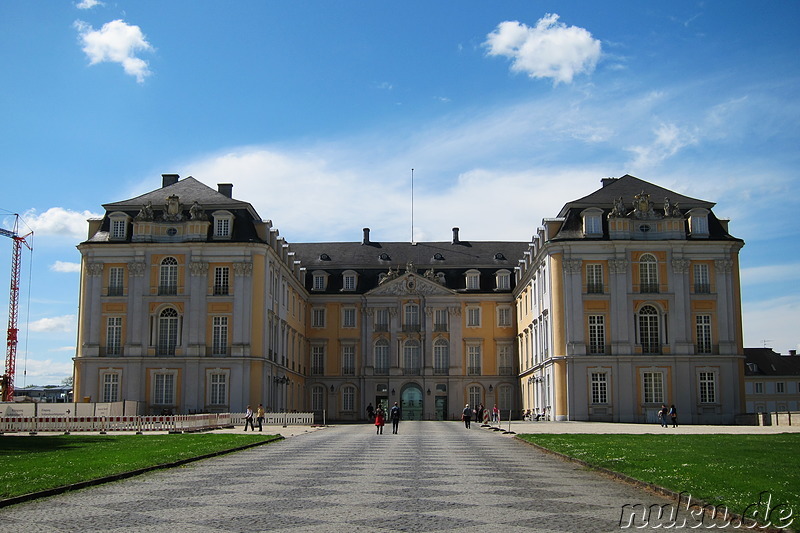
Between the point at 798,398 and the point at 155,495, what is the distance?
88352mm

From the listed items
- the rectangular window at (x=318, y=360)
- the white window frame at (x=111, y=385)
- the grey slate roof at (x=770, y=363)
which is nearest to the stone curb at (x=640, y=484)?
the white window frame at (x=111, y=385)

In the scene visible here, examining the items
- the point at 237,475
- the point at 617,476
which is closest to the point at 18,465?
the point at 237,475

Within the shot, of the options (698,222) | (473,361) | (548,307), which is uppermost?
(698,222)

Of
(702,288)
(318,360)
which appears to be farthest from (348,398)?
(702,288)

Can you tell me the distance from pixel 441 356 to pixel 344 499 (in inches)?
2313

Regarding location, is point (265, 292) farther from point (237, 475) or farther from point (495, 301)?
point (237, 475)

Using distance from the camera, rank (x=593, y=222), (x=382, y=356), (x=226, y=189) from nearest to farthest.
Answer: (x=593, y=222)
(x=226, y=189)
(x=382, y=356)

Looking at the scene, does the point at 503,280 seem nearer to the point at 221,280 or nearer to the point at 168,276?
the point at 221,280

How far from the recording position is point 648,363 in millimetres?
55250

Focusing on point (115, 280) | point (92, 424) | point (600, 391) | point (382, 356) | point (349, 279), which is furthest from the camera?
point (349, 279)

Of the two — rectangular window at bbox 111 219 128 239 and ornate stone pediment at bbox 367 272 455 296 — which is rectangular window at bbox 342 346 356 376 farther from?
rectangular window at bbox 111 219 128 239

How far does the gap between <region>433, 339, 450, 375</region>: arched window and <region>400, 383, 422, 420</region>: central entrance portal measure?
2185mm

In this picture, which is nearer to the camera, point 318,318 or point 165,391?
point 165,391

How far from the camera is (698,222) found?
57.2 meters
